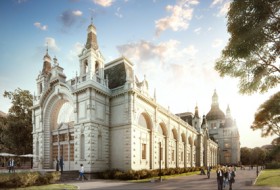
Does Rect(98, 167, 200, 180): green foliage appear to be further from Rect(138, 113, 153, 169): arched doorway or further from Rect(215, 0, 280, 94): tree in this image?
Rect(215, 0, 280, 94): tree

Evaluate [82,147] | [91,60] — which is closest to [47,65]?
[91,60]


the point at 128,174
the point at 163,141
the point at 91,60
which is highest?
the point at 91,60

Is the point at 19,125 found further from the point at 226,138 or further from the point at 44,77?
the point at 226,138

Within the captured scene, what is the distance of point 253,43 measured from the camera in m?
13.5

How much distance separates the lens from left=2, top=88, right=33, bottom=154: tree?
40406mm

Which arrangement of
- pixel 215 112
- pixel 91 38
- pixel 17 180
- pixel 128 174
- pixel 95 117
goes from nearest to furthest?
pixel 17 180 → pixel 128 174 → pixel 95 117 → pixel 91 38 → pixel 215 112

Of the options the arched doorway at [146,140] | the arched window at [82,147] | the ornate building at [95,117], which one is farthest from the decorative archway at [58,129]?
the arched doorway at [146,140]

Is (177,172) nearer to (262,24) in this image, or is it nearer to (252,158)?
(262,24)

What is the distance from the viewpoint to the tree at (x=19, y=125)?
133ft

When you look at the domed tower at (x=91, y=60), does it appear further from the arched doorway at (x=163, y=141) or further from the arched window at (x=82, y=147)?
the arched doorway at (x=163, y=141)

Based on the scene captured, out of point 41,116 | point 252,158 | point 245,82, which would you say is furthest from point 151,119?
point 252,158

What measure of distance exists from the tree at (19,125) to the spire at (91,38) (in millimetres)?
18979

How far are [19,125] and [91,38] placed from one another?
72.2 ft

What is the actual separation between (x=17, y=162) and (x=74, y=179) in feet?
87.3
